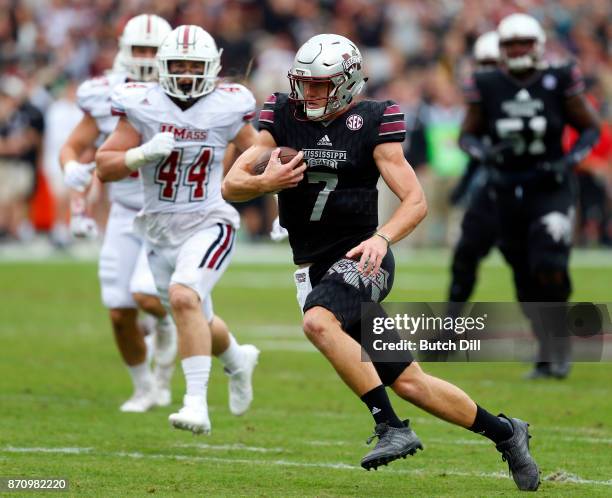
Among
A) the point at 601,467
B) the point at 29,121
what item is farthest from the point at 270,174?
the point at 29,121

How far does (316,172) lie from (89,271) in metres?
11.0

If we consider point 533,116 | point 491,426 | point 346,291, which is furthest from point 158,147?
point 533,116

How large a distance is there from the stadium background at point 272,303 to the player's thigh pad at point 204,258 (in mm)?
795

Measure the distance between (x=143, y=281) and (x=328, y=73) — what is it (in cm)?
252

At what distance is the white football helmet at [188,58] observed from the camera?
694 cm

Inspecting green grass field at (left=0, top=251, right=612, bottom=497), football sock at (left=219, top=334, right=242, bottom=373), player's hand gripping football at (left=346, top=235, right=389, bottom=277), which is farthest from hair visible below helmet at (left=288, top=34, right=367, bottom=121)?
football sock at (left=219, top=334, right=242, bottom=373)

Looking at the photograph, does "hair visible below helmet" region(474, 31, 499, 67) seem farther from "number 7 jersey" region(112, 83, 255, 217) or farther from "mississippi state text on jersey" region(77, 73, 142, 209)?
"number 7 jersey" region(112, 83, 255, 217)

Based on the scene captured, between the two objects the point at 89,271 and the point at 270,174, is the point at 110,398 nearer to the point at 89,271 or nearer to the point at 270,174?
the point at 270,174

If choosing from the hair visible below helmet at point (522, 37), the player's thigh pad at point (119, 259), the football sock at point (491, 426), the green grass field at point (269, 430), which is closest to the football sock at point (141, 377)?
the green grass field at point (269, 430)

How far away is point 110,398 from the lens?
828cm

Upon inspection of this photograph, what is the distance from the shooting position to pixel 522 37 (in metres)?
9.22

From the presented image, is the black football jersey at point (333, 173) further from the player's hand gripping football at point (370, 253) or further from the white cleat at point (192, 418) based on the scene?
the white cleat at point (192, 418)

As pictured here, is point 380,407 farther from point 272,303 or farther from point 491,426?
point 272,303

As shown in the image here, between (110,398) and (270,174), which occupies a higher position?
(270,174)
